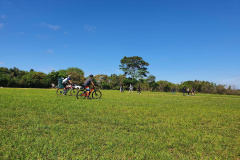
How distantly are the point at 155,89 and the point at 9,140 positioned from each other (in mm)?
53420

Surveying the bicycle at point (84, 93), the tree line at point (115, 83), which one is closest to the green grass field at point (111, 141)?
the bicycle at point (84, 93)

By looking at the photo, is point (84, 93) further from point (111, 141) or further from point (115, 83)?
point (115, 83)

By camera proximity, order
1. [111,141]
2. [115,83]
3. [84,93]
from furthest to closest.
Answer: [115,83], [84,93], [111,141]

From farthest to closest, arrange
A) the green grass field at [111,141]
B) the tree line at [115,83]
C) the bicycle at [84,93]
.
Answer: the tree line at [115,83] < the bicycle at [84,93] < the green grass field at [111,141]

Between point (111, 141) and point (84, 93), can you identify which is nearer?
point (111, 141)

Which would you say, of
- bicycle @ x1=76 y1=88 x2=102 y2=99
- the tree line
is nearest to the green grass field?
bicycle @ x1=76 y1=88 x2=102 y2=99

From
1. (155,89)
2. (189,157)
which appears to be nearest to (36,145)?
(189,157)

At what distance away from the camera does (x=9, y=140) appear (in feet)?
11.3

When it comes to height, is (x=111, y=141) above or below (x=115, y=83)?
below

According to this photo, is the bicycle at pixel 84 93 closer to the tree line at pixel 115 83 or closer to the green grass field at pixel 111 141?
the green grass field at pixel 111 141

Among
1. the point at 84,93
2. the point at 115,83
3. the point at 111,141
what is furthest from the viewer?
the point at 115,83

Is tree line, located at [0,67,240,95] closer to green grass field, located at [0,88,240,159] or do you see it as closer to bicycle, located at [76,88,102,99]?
bicycle, located at [76,88,102,99]

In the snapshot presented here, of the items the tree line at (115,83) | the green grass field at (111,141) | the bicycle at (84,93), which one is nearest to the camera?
the green grass field at (111,141)

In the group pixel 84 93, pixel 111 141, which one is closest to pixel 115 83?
pixel 84 93
